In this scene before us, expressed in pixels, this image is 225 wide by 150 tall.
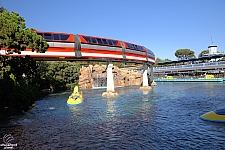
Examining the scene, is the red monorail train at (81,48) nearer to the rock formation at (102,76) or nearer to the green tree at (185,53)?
the rock formation at (102,76)

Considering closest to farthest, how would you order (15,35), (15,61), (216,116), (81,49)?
(15,35)
(216,116)
(15,61)
(81,49)

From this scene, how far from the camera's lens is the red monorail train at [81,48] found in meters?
29.7

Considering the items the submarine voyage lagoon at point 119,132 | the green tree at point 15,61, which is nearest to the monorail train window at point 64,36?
the green tree at point 15,61

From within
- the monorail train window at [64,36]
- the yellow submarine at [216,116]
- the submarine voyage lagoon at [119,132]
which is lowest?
the submarine voyage lagoon at [119,132]

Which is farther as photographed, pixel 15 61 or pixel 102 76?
pixel 102 76

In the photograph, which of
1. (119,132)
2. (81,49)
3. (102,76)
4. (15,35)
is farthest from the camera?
(102,76)

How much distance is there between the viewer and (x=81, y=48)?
1288 inches

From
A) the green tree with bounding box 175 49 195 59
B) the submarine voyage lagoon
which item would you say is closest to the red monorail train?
the submarine voyage lagoon

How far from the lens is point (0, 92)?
17922 millimetres

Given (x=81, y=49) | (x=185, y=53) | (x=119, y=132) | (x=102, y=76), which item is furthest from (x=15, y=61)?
(x=185, y=53)

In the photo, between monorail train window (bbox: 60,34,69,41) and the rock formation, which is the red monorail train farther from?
the rock formation

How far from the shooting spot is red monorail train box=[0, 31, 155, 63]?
29703mm

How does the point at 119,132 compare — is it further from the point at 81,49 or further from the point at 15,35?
the point at 81,49

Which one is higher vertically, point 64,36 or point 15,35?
point 64,36
